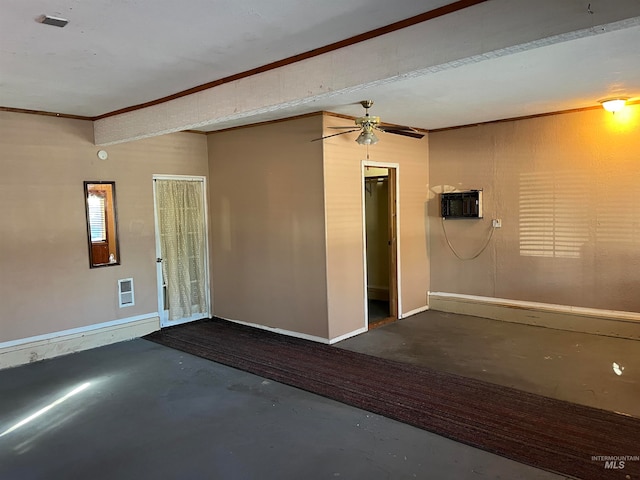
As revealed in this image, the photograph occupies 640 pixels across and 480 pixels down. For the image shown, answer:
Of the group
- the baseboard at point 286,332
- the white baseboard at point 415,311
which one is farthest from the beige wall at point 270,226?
the white baseboard at point 415,311

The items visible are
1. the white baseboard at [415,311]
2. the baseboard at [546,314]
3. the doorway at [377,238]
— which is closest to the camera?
the baseboard at [546,314]

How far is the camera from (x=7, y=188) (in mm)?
4598

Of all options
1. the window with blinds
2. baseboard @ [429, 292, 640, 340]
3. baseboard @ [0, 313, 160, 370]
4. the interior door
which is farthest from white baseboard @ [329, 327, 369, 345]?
the window with blinds

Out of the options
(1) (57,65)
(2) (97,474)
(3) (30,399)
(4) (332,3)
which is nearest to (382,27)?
(4) (332,3)

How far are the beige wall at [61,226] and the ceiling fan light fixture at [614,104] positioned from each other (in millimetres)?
5212

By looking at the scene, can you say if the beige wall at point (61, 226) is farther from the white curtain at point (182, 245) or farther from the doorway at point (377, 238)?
the doorway at point (377, 238)

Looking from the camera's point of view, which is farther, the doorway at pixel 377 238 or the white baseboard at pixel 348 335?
the doorway at pixel 377 238

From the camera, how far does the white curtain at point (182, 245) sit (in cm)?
598

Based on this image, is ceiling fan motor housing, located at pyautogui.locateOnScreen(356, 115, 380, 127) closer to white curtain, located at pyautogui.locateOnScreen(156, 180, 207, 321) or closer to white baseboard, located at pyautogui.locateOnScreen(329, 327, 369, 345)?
white baseboard, located at pyautogui.locateOnScreen(329, 327, 369, 345)

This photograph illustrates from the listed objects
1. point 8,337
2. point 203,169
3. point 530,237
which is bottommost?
point 8,337

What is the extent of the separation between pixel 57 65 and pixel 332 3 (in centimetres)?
213

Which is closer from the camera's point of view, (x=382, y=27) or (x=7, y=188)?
(x=382, y=27)

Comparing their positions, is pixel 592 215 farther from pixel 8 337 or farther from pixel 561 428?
pixel 8 337

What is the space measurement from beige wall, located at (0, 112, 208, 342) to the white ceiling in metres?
0.43
